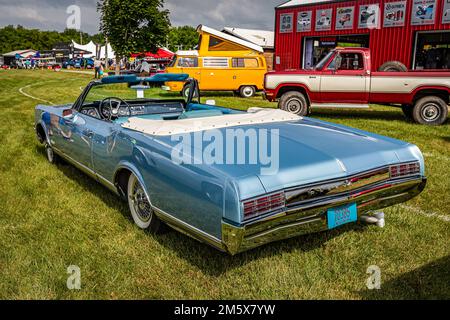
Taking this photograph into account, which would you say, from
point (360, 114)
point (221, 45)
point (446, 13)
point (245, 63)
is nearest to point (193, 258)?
point (360, 114)

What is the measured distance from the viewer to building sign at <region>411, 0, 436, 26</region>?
622 inches

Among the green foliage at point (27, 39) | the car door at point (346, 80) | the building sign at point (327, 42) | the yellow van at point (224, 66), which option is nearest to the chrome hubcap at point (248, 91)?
the yellow van at point (224, 66)

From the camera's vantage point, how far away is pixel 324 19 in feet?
61.8

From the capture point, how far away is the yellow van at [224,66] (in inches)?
655

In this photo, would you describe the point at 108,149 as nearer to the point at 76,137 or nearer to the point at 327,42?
the point at 76,137

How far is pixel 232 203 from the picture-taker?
2279mm

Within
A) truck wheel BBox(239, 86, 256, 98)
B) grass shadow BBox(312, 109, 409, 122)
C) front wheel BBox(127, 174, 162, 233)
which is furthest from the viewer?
truck wheel BBox(239, 86, 256, 98)

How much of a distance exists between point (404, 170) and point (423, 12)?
15688mm

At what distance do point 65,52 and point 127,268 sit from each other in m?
74.3

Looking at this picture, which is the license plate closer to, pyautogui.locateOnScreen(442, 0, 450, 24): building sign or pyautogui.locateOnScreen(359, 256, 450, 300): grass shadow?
pyautogui.locateOnScreen(359, 256, 450, 300): grass shadow

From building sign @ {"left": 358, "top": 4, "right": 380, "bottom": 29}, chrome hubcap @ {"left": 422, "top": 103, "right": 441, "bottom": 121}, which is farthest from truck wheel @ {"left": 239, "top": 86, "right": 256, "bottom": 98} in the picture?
chrome hubcap @ {"left": 422, "top": 103, "right": 441, "bottom": 121}

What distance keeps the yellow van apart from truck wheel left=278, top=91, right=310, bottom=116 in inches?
248

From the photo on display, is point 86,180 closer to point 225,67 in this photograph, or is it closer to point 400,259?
point 400,259

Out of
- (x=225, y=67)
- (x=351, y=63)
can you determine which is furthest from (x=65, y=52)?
(x=351, y=63)
